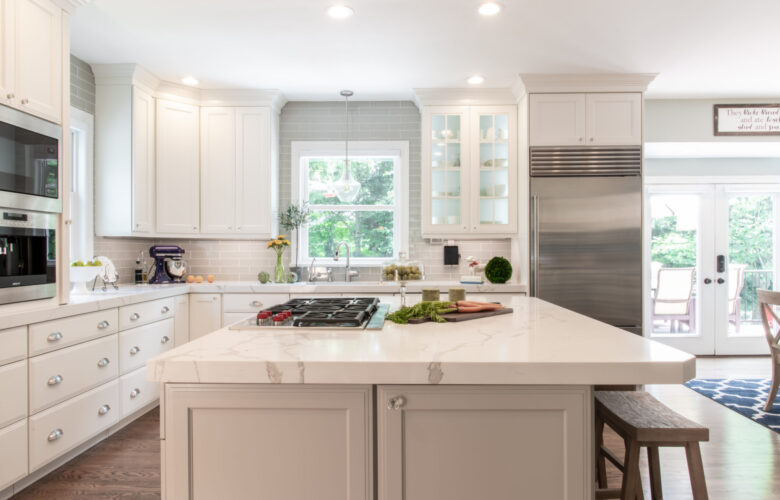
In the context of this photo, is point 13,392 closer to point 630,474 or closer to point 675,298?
point 630,474

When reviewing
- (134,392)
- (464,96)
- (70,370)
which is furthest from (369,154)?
(70,370)

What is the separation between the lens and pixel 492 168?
4527mm

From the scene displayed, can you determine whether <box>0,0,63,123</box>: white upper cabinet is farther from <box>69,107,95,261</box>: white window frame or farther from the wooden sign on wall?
the wooden sign on wall

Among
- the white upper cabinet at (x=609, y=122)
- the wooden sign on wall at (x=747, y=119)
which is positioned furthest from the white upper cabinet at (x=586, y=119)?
the wooden sign on wall at (x=747, y=119)

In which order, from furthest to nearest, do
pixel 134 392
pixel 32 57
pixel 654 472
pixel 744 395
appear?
pixel 744 395, pixel 134 392, pixel 32 57, pixel 654 472

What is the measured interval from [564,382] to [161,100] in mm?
4190

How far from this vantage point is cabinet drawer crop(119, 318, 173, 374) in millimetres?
3234

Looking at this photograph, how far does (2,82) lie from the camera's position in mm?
2297

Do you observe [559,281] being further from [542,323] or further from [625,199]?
[542,323]

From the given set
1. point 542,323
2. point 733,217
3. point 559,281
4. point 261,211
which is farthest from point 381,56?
point 733,217

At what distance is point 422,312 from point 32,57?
2.32 metres

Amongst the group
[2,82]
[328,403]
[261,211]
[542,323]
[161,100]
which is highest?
[161,100]

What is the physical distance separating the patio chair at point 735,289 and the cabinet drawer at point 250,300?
16.1ft

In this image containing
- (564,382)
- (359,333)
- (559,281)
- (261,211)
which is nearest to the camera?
(564,382)
